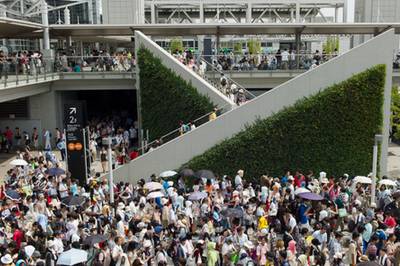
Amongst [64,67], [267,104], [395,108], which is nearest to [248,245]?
[267,104]

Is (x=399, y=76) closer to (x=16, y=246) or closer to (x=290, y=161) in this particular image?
(x=290, y=161)

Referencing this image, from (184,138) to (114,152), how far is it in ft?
17.4

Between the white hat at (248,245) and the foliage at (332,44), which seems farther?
the foliage at (332,44)

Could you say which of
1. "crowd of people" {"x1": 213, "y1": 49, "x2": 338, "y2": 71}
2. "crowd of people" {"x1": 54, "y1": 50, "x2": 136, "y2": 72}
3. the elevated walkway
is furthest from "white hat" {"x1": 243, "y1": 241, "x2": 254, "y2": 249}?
"crowd of people" {"x1": 54, "y1": 50, "x2": 136, "y2": 72}

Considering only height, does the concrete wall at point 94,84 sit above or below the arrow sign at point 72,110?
above

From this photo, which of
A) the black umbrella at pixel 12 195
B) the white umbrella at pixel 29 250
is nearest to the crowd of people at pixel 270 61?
the black umbrella at pixel 12 195

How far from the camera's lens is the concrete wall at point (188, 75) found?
21.0 meters

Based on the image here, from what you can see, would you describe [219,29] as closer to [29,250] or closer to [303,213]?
[303,213]

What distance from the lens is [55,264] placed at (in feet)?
33.9

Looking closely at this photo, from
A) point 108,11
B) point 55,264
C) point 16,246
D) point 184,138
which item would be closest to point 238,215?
point 55,264

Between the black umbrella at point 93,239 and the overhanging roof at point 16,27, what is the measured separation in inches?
527

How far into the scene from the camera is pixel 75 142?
17234 mm

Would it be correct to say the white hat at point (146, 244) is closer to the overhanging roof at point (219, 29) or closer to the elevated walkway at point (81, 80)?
the elevated walkway at point (81, 80)

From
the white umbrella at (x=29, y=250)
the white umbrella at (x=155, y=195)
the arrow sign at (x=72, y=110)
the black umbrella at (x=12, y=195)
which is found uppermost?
the arrow sign at (x=72, y=110)
